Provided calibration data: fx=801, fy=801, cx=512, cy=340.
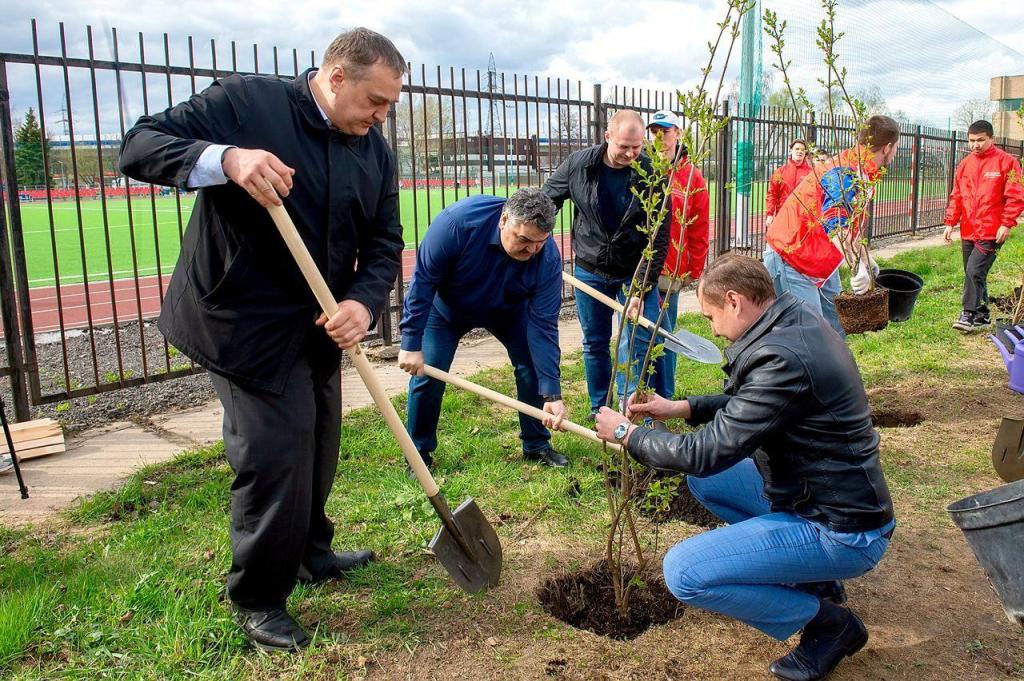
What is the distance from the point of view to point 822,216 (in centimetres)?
480

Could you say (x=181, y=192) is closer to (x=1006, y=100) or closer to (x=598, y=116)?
(x=598, y=116)

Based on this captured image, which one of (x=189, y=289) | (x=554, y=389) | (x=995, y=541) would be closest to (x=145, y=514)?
(x=189, y=289)

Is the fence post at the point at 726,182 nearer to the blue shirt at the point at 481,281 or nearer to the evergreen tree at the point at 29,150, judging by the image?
the blue shirt at the point at 481,281

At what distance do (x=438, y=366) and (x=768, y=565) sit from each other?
7.05ft

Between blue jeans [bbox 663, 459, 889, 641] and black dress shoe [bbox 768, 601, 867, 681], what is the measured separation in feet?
0.25

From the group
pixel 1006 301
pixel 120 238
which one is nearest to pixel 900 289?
pixel 1006 301

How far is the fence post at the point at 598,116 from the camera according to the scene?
28.9 ft

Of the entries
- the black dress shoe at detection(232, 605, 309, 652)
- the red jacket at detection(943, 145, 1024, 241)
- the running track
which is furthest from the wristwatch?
the running track

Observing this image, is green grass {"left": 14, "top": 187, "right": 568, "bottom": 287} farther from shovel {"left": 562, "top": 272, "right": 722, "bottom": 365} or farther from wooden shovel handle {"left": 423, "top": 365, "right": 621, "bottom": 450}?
wooden shovel handle {"left": 423, "top": 365, "right": 621, "bottom": 450}

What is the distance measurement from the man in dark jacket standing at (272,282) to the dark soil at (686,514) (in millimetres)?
1692

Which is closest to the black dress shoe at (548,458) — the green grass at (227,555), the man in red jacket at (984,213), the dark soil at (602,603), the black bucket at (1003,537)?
the green grass at (227,555)

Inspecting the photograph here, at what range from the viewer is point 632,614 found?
3.01 m

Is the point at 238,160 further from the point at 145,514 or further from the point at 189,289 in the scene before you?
the point at 145,514

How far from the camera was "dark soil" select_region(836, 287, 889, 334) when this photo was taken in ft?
17.3
